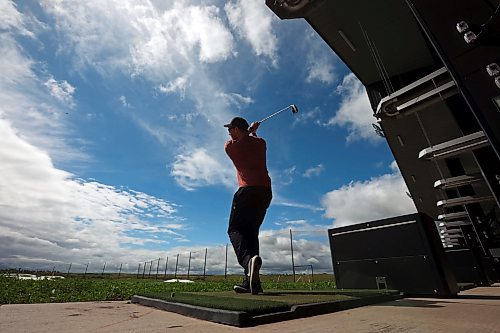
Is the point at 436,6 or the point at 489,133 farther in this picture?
the point at 436,6

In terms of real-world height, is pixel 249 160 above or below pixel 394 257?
above

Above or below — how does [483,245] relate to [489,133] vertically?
below

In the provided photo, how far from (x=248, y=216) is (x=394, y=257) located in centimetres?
224

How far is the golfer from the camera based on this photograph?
3125 millimetres

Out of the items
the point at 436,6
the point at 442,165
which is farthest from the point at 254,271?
the point at 442,165

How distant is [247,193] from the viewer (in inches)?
131

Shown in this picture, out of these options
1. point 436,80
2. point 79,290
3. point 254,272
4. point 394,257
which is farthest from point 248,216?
point 79,290

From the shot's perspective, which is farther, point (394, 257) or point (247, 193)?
point (394, 257)

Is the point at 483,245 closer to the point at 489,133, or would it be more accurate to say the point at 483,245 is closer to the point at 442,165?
the point at 442,165

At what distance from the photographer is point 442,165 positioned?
1027 cm

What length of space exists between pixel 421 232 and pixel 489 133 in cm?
153

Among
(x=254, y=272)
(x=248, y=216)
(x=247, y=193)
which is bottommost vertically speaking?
(x=254, y=272)

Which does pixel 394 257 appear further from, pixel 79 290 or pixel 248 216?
pixel 79 290

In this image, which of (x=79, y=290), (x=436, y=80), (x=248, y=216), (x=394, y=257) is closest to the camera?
(x=248, y=216)
